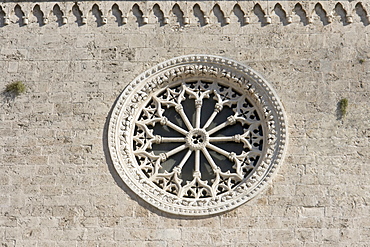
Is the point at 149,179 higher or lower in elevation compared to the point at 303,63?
lower

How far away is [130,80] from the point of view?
14578 mm

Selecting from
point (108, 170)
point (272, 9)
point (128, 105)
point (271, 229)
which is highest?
point (272, 9)

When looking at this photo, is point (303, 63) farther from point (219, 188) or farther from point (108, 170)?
point (108, 170)

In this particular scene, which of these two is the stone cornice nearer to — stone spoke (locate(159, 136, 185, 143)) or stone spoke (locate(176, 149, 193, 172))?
stone spoke (locate(159, 136, 185, 143))

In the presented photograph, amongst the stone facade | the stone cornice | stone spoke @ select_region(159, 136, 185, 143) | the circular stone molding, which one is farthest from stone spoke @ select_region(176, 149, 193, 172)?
the stone cornice

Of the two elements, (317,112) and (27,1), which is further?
(27,1)

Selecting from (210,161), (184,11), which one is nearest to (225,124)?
(210,161)

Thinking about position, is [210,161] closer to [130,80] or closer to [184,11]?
[130,80]

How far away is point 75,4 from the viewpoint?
49.5 ft

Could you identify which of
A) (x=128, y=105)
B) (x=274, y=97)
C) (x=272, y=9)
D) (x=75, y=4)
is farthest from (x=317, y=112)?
(x=75, y=4)

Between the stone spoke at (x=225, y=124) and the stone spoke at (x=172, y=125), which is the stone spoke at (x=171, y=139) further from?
the stone spoke at (x=225, y=124)

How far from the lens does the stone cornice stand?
48.6 feet

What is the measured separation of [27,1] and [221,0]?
302 cm

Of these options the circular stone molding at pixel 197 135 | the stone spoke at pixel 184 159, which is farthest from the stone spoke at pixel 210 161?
the stone spoke at pixel 184 159
